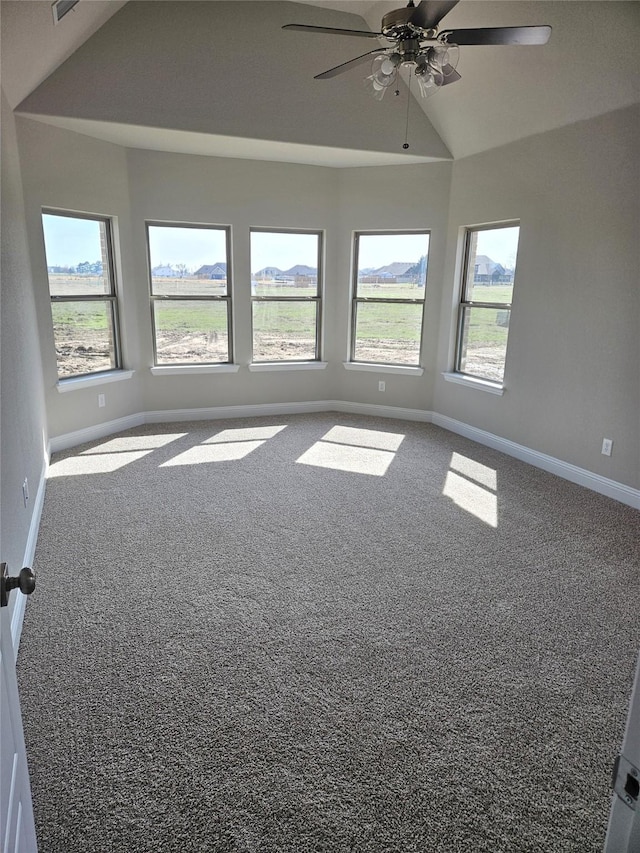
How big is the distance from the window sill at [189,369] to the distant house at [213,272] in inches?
36.6

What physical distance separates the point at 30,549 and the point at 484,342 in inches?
166

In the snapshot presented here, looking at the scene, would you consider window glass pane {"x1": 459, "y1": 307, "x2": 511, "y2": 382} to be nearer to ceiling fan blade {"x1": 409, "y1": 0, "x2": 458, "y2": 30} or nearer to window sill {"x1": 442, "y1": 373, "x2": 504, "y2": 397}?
window sill {"x1": 442, "y1": 373, "x2": 504, "y2": 397}

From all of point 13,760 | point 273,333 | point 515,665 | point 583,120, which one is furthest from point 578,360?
point 13,760

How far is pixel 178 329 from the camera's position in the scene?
564cm

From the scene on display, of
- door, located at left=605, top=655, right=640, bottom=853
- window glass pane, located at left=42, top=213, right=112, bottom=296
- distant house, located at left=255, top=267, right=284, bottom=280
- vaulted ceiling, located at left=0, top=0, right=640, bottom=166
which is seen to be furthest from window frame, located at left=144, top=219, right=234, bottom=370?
door, located at left=605, top=655, right=640, bottom=853

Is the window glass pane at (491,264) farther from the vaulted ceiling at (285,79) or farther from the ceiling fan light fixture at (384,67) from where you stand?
the ceiling fan light fixture at (384,67)

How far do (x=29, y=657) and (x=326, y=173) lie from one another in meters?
5.14

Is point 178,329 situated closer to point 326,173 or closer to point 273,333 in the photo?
point 273,333

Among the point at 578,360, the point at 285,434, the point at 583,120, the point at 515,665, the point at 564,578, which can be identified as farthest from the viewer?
the point at 285,434

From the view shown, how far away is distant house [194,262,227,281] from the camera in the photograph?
18.3 ft

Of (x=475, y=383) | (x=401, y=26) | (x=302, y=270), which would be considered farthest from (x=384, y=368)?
(x=401, y=26)

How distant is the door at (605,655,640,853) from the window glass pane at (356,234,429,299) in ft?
17.5

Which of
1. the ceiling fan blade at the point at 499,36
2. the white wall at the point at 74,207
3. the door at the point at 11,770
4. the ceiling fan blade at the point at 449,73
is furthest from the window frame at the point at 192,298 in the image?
the door at the point at 11,770

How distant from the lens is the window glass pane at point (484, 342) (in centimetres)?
496
